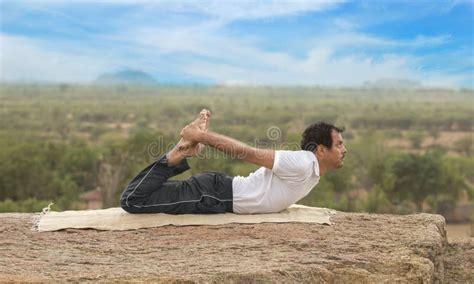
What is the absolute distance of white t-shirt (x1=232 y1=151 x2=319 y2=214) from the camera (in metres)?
5.64

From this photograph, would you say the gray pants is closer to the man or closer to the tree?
the man

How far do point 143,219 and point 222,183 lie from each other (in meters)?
0.76

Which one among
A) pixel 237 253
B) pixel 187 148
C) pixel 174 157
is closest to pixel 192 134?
pixel 187 148

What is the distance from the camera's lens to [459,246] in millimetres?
6297

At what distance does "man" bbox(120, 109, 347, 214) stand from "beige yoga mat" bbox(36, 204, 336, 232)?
7cm

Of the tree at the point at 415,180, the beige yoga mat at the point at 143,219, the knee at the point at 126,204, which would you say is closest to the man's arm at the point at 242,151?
the beige yoga mat at the point at 143,219

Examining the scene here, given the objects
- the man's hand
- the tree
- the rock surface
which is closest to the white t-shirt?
the rock surface

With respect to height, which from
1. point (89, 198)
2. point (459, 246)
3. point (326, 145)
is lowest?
point (89, 198)

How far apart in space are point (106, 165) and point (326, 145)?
2305cm

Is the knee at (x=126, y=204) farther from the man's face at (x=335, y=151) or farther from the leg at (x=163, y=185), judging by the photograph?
the man's face at (x=335, y=151)

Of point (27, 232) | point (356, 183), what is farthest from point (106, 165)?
point (27, 232)

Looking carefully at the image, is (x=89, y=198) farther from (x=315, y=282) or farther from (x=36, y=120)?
(x=36, y=120)

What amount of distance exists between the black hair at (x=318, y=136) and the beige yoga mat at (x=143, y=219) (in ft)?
2.15

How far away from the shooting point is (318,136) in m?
5.81
